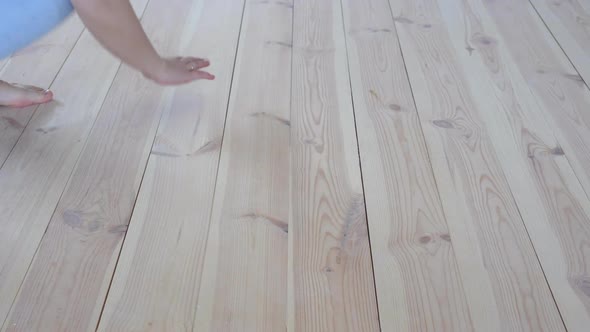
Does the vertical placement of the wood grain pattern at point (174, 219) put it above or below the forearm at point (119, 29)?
below

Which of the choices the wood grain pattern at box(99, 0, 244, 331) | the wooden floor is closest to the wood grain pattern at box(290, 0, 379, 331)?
the wooden floor

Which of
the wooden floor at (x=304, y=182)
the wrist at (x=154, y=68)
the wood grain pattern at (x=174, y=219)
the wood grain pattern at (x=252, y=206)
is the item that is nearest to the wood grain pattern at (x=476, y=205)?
the wooden floor at (x=304, y=182)

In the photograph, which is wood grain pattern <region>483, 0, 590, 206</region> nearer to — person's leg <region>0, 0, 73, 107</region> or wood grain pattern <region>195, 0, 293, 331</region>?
wood grain pattern <region>195, 0, 293, 331</region>

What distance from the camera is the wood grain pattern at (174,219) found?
852 mm

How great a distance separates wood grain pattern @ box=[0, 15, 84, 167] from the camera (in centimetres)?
118

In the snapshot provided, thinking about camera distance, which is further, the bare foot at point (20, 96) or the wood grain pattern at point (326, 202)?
the bare foot at point (20, 96)

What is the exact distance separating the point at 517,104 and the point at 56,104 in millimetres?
1026

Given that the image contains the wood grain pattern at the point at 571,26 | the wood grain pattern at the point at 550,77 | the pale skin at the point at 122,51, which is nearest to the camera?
the pale skin at the point at 122,51

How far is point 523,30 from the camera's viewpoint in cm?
157

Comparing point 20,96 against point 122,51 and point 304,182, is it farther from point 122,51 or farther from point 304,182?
point 304,182

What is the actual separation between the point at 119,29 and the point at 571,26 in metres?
1.25

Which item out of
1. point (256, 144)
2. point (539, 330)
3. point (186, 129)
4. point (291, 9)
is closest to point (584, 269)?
point (539, 330)

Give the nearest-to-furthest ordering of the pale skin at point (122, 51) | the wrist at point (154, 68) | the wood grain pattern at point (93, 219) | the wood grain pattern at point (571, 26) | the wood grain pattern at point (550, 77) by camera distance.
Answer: the wood grain pattern at point (93, 219), the pale skin at point (122, 51), the wrist at point (154, 68), the wood grain pattern at point (550, 77), the wood grain pattern at point (571, 26)

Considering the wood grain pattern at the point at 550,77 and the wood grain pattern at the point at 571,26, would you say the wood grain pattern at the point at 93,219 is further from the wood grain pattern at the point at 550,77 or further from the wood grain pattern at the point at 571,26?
the wood grain pattern at the point at 571,26
